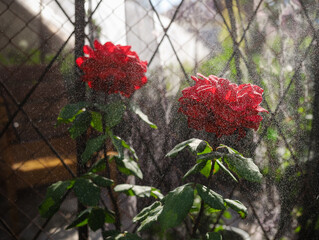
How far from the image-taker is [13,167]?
116 cm

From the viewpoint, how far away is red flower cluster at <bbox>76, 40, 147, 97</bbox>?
867mm

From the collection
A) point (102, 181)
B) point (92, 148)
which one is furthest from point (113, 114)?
point (102, 181)

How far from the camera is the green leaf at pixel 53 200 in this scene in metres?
0.88

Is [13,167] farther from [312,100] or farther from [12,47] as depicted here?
[312,100]

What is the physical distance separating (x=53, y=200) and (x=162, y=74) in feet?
2.11

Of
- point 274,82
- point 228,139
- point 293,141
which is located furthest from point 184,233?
point 274,82

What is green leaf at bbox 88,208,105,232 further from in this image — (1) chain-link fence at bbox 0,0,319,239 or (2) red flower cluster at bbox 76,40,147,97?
(2) red flower cluster at bbox 76,40,147,97

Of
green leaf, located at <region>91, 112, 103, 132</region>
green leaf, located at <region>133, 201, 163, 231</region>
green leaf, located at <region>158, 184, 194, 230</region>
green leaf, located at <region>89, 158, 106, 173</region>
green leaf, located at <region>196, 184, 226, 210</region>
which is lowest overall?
green leaf, located at <region>133, 201, 163, 231</region>

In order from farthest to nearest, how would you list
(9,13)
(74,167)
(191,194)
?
1. (74,167)
2. (9,13)
3. (191,194)

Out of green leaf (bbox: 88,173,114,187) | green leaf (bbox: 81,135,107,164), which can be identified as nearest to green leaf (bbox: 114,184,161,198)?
green leaf (bbox: 88,173,114,187)

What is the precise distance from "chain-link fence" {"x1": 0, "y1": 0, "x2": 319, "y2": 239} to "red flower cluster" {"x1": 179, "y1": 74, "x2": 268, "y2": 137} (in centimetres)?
43

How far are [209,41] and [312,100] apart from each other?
528mm

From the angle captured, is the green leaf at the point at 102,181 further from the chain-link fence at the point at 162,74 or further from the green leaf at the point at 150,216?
the chain-link fence at the point at 162,74

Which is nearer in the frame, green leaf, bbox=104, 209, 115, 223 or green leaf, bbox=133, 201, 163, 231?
green leaf, bbox=133, 201, 163, 231
